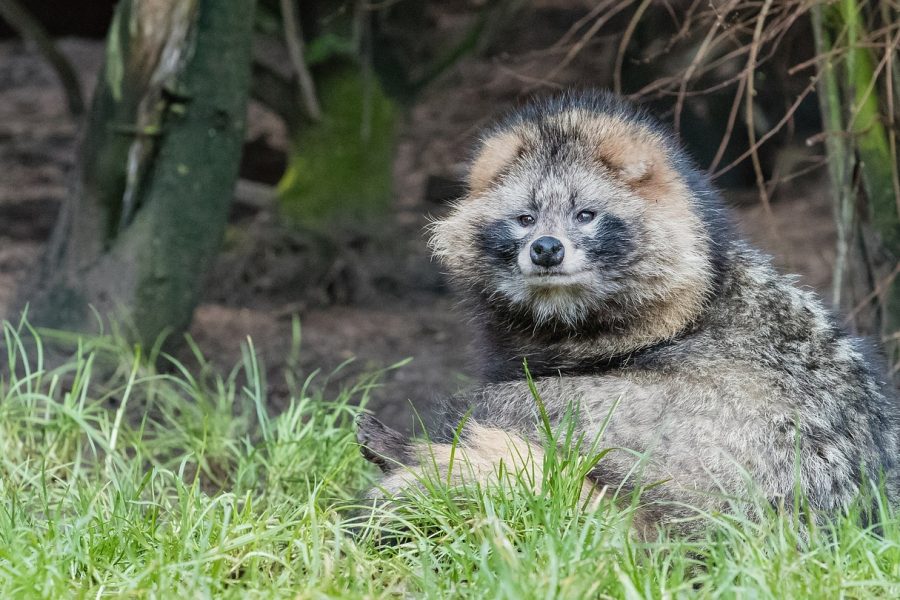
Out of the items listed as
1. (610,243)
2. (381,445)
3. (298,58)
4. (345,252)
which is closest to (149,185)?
(298,58)

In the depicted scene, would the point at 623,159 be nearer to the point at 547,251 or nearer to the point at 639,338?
the point at 547,251

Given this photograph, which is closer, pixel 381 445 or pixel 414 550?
pixel 414 550

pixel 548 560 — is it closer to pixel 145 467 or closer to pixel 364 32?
pixel 145 467

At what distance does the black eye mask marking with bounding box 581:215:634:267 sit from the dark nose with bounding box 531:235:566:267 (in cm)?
12

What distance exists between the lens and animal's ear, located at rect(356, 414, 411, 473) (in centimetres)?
383

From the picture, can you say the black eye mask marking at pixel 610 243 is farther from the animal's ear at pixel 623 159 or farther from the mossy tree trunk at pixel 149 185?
the mossy tree trunk at pixel 149 185

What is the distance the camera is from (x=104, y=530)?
11.5 feet

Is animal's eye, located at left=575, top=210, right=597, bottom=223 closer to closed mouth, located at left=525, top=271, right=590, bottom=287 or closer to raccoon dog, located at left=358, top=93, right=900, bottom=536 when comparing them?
raccoon dog, located at left=358, top=93, right=900, bottom=536

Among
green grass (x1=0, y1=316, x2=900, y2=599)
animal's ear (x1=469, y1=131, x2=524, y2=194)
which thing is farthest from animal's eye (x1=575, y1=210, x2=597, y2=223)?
green grass (x1=0, y1=316, x2=900, y2=599)

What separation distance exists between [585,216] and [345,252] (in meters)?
3.88

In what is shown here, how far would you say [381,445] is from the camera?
386 centimetres

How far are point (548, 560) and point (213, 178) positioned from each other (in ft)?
11.6

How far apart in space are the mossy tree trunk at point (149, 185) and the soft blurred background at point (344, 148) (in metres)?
0.01

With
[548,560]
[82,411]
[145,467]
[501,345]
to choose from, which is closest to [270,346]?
[145,467]
